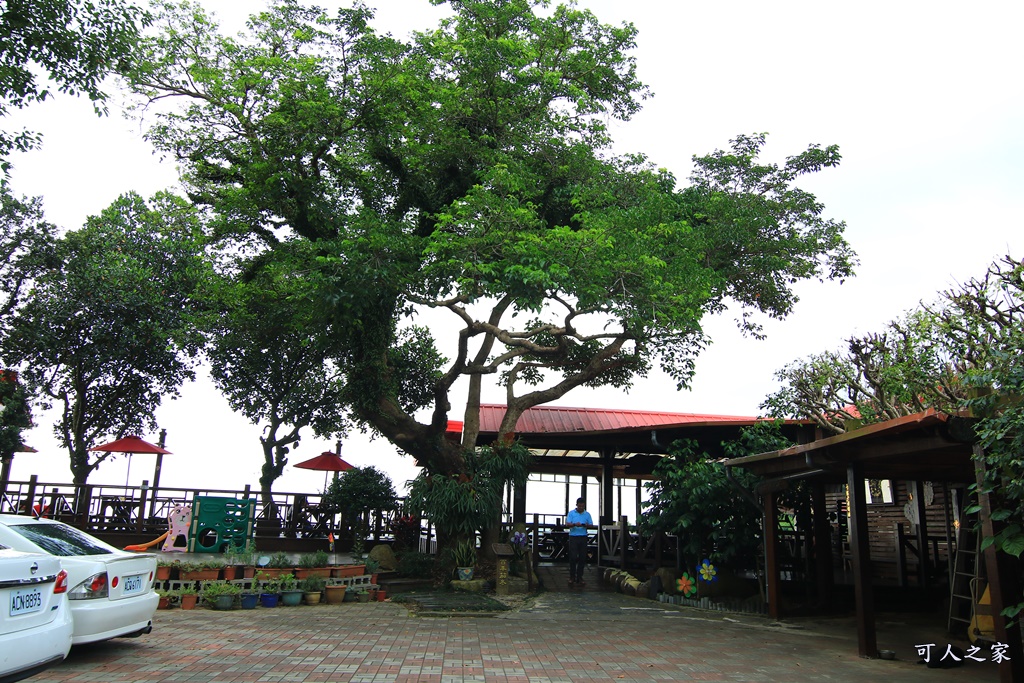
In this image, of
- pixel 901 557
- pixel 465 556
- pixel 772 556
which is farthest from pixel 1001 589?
pixel 465 556

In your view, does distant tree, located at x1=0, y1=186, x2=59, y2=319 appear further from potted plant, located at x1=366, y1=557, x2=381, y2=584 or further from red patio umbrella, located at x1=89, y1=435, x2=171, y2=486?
potted plant, located at x1=366, y1=557, x2=381, y2=584

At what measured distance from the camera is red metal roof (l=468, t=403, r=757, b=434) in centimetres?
1691

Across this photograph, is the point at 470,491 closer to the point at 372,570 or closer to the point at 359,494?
the point at 372,570

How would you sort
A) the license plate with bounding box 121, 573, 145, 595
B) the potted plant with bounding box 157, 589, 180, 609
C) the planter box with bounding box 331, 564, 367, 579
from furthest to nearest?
1. the planter box with bounding box 331, 564, 367, 579
2. the potted plant with bounding box 157, 589, 180, 609
3. the license plate with bounding box 121, 573, 145, 595

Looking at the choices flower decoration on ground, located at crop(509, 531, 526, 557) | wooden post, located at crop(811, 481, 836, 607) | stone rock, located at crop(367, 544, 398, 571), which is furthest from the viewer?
stone rock, located at crop(367, 544, 398, 571)

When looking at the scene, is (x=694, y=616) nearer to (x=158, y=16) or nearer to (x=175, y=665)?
(x=175, y=665)

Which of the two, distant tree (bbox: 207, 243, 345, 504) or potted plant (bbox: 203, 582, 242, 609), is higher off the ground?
distant tree (bbox: 207, 243, 345, 504)

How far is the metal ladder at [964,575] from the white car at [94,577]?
8844 mm

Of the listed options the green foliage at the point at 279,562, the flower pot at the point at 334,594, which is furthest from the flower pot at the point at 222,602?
the flower pot at the point at 334,594


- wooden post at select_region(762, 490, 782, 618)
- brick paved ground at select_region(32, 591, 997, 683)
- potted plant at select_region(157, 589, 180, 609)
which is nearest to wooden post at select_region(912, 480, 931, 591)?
brick paved ground at select_region(32, 591, 997, 683)

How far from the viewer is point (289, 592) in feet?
35.4

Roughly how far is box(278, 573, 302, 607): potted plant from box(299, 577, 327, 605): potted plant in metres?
0.10

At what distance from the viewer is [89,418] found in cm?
1978

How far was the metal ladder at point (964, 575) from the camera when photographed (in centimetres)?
829
